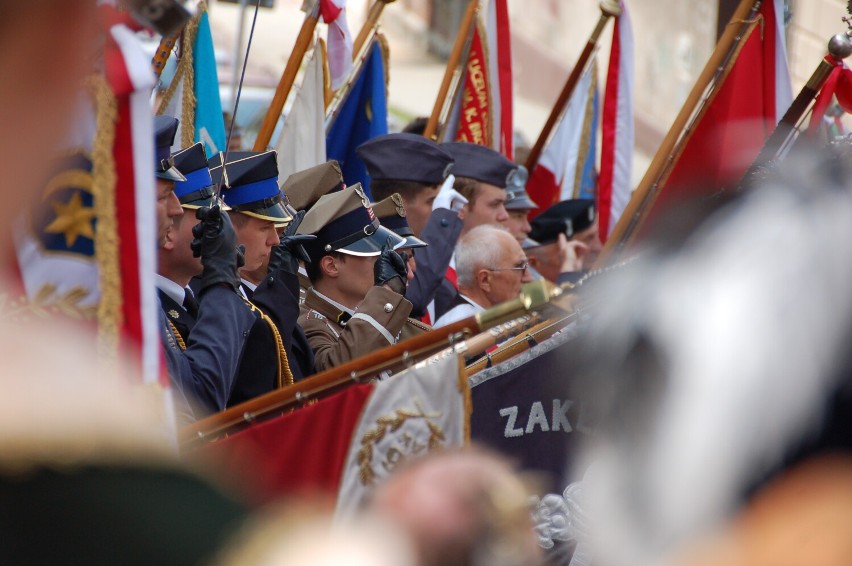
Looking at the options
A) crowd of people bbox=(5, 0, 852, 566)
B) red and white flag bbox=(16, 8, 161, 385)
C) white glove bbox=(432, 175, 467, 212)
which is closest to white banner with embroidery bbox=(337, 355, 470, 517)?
crowd of people bbox=(5, 0, 852, 566)

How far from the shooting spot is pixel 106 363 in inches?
80.6

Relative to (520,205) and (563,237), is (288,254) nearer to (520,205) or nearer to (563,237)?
(520,205)

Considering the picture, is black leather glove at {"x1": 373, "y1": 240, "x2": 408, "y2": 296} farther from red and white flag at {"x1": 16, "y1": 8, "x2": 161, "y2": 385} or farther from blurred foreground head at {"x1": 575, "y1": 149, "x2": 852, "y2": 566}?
blurred foreground head at {"x1": 575, "y1": 149, "x2": 852, "y2": 566}

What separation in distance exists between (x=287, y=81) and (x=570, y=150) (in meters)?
2.49

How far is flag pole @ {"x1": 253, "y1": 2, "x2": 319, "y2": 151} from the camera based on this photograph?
541cm

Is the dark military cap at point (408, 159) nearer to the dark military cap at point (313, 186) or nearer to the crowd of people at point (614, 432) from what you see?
the dark military cap at point (313, 186)

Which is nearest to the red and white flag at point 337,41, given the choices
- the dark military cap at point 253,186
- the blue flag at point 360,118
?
the blue flag at point 360,118

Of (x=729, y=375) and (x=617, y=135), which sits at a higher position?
(x=729, y=375)

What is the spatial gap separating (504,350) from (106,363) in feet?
4.13

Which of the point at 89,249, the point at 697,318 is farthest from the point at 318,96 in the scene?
the point at 697,318

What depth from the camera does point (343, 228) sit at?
4371 millimetres

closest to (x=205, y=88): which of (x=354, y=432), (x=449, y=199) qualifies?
(x=449, y=199)

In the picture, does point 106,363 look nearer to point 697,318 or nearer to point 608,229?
point 697,318

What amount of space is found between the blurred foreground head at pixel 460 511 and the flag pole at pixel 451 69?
523 centimetres
